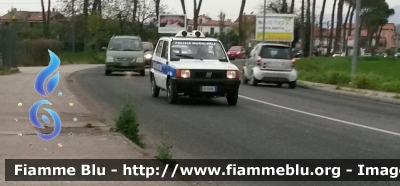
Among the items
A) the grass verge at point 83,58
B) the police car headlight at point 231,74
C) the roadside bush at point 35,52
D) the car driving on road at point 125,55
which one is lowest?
the grass verge at point 83,58

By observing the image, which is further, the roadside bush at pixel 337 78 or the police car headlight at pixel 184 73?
the roadside bush at pixel 337 78

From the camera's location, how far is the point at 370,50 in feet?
364

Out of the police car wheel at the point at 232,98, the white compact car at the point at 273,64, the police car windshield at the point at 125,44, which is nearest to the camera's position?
the police car wheel at the point at 232,98

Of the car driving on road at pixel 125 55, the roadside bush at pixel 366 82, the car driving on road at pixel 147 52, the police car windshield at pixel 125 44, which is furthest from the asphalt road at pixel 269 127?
the car driving on road at pixel 147 52

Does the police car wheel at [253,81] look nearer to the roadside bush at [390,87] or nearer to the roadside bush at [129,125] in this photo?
the roadside bush at [390,87]

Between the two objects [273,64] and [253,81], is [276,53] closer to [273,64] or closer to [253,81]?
[273,64]

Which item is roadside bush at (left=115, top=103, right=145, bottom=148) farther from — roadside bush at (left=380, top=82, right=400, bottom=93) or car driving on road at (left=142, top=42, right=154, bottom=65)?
car driving on road at (left=142, top=42, right=154, bottom=65)

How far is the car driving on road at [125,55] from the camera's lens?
105 ft

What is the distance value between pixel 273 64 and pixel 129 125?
16.3m

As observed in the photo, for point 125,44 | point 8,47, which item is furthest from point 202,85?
point 8,47

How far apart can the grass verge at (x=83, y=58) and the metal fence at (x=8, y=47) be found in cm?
1885

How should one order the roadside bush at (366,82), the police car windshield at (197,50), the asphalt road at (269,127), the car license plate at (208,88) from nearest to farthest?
the asphalt road at (269,127) < the car license plate at (208,88) < the police car windshield at (197,50) < the roadside bush at (366,82)

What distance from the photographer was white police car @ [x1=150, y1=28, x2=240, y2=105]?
17.3 meters

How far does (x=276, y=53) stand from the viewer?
27.0 metres
